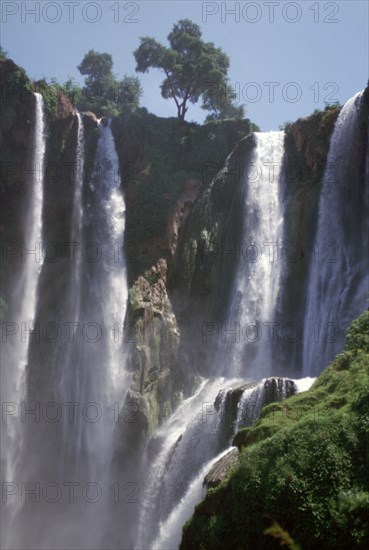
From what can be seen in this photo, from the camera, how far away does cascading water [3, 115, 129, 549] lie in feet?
72.9

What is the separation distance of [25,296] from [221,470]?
20.3m

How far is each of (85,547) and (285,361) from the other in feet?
36.9

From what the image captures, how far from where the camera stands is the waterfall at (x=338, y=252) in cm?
2142

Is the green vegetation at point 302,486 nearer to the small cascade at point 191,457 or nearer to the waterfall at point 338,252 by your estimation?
the small cascade at point 191,457

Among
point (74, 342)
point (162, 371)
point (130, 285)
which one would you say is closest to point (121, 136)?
point (130, 285)

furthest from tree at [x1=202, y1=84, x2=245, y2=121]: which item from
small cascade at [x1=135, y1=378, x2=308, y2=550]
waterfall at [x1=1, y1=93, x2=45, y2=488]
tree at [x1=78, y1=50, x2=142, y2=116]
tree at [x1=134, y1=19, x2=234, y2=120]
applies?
small cascade at [x1=135, y1=378, x2=308, y2=550]

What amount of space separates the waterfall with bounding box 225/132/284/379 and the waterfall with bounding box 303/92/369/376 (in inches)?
102

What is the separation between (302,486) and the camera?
9.09 meters

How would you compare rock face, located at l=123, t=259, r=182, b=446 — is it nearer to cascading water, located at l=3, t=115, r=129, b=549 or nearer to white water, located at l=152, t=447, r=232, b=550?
cascading water, located at l=3, t=115, r=129, b=549

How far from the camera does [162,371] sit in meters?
24.8

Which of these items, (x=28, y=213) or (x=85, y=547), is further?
(x=28, y=213)

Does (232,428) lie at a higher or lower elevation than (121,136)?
lower

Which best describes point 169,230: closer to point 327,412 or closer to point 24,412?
point 24,412

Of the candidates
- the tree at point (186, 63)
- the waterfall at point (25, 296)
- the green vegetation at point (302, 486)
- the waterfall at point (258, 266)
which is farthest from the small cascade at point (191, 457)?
the tree at point (186, 63)
